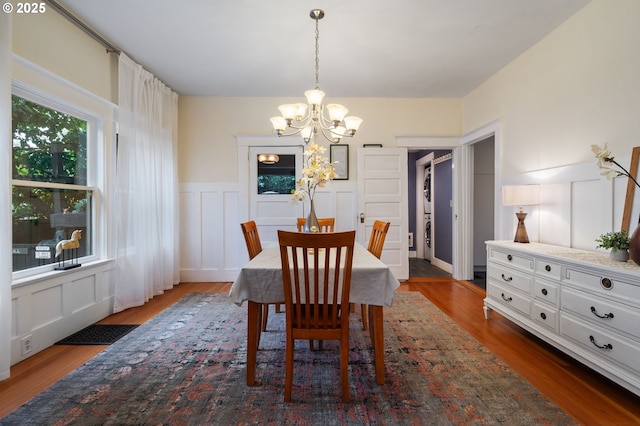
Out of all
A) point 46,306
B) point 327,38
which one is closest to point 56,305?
point 46,306

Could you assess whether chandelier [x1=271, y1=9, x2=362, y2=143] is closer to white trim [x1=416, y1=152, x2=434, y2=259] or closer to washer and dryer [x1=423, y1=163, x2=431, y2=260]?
washer and dryer [x1=423, y1=163, x2=431, y2=260]

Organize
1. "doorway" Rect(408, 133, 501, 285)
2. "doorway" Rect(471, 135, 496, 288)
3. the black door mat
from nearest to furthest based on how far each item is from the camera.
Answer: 1. the black door mat
2. "doorway" Rect(408, 133, 501, 285)
3. "doorway" Rect(471, 135, 496, 288)

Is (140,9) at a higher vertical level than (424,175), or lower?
higher

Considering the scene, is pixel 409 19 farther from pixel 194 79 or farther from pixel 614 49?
pixel 194 79

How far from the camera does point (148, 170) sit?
3432 mm

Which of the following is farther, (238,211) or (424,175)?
(424,175)

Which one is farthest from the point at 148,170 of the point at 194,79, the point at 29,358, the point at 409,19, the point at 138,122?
the point at 409,19

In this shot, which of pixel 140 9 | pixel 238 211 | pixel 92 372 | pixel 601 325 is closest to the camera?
pixel 601 325

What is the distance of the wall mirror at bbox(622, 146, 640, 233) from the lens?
193cm

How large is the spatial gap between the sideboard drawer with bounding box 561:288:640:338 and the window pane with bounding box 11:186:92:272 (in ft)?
12.8

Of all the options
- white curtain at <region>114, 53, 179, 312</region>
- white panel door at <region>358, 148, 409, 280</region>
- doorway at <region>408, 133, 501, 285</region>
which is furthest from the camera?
white panel door at <region>358, 148, 409, 280</region>

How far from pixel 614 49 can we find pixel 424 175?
4202 millimetres

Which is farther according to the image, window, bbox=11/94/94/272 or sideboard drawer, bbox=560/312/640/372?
window, bbox=11/94/94/272

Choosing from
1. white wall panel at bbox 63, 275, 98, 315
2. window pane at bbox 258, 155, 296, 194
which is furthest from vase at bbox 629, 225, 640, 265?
white wall panel at bbox 63, 275, 98, 315
